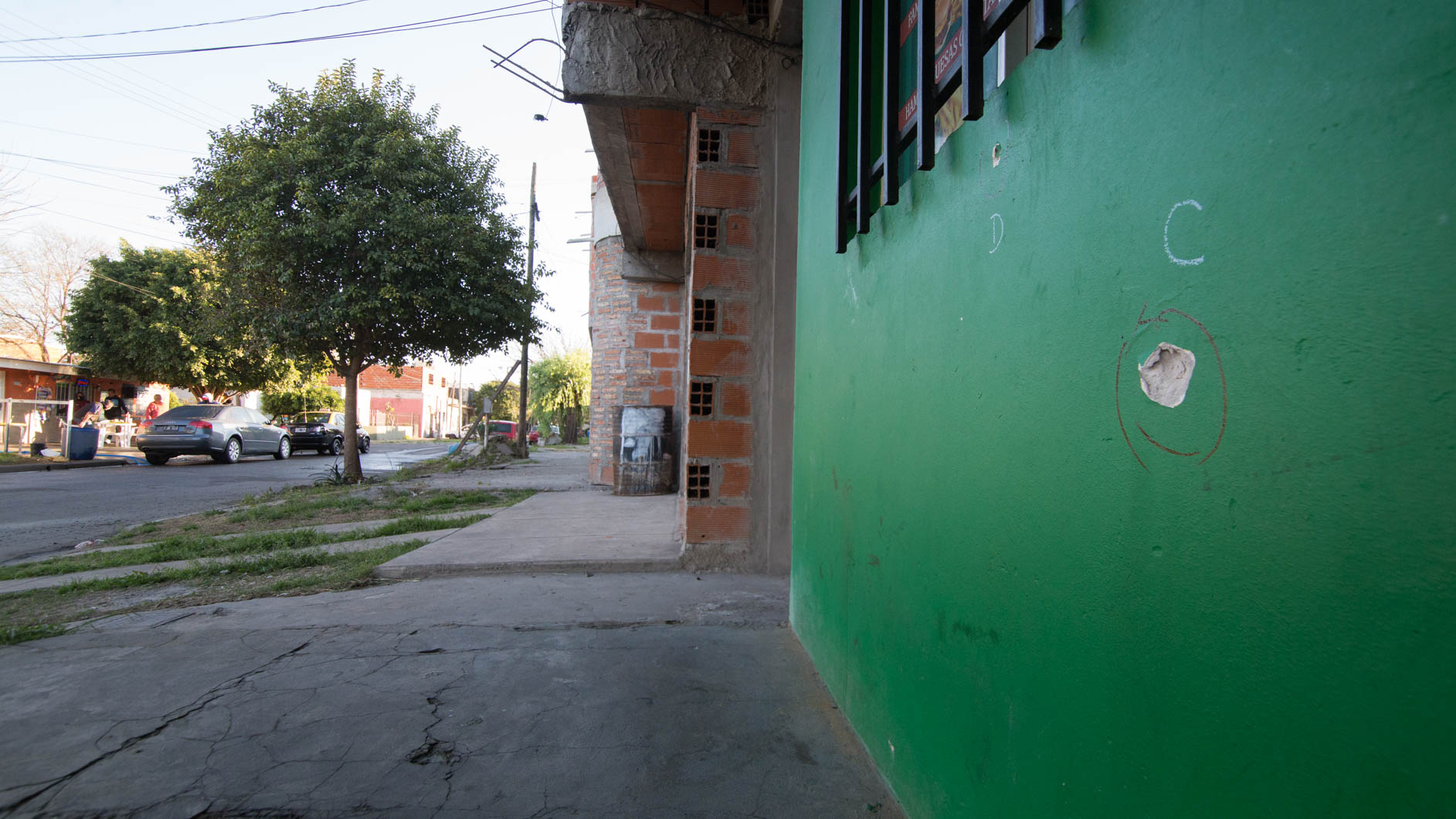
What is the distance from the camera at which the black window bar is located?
1.41 metres

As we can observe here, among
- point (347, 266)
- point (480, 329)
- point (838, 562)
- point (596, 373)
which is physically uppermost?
point (347, 266)

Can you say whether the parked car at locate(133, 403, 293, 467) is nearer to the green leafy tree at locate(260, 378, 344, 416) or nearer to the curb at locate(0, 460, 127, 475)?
the curb at locate(0, 460, 127, 475)

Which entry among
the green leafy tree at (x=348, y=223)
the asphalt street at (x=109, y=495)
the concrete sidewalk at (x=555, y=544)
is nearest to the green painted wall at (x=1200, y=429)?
the concrete sidewalk at (x=555, y=544)

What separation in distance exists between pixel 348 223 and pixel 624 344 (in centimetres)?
480

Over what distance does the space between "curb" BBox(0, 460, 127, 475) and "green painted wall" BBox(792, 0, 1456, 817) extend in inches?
744

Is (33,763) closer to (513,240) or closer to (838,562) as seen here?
(838,562)

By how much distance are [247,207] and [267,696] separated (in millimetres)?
10891

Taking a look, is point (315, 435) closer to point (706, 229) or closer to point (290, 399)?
point (290, 399)

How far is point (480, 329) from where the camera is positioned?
12914mm

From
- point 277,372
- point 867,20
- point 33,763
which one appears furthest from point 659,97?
point 277,372

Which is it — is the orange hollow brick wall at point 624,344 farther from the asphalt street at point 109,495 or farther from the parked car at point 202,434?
the parked car at point 202,434

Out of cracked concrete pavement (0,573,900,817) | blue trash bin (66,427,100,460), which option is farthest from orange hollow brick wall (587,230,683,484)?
blue trash bin (66,427,100,460)

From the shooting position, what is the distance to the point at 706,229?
4.95m

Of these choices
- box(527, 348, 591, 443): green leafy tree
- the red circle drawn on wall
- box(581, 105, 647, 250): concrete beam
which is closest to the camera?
the red circle drawn on wall
